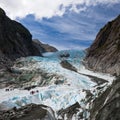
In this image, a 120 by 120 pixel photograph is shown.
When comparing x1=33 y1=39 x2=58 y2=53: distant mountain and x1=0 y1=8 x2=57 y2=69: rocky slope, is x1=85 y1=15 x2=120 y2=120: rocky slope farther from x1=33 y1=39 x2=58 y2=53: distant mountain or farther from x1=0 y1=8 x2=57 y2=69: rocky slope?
x1=33 y1=39 x2=58 y2=53: distant mountain

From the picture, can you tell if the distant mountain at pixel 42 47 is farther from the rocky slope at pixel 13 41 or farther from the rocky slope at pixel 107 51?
the rocky slope at pixel 107 51

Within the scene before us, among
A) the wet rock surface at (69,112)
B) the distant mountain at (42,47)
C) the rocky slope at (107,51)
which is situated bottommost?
the wet rock surface at (69,112)

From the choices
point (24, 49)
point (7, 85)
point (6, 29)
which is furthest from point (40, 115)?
point (24, 49)

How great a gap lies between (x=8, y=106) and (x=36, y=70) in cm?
2790

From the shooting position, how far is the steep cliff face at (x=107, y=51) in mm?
67375

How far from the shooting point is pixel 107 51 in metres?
75.4

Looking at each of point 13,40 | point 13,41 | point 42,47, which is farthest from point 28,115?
point 42,47

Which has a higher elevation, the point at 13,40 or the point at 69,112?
the point at 13,40

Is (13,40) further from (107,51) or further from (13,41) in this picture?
(107,51)

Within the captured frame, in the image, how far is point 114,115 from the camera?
20.8 meters

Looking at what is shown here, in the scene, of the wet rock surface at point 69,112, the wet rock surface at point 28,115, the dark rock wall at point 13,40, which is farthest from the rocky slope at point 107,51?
the dark rock wall at point 13,40

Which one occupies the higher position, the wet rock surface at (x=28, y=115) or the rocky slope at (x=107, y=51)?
the rocky slope at (x=107, y=51)

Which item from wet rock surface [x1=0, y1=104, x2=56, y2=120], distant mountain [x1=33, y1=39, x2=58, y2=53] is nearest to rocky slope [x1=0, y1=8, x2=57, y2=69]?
distant mountain [x1=33, y1=39, x2=58, y2=53]

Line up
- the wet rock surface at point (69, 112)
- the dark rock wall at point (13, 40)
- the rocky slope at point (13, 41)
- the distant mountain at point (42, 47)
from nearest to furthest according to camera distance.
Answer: the wet rock surface at point (69, 112)
the rocky slope at point (13, 41)
the dark rock wall at point (13, 40)
the distant mountain at point (42, 47)
